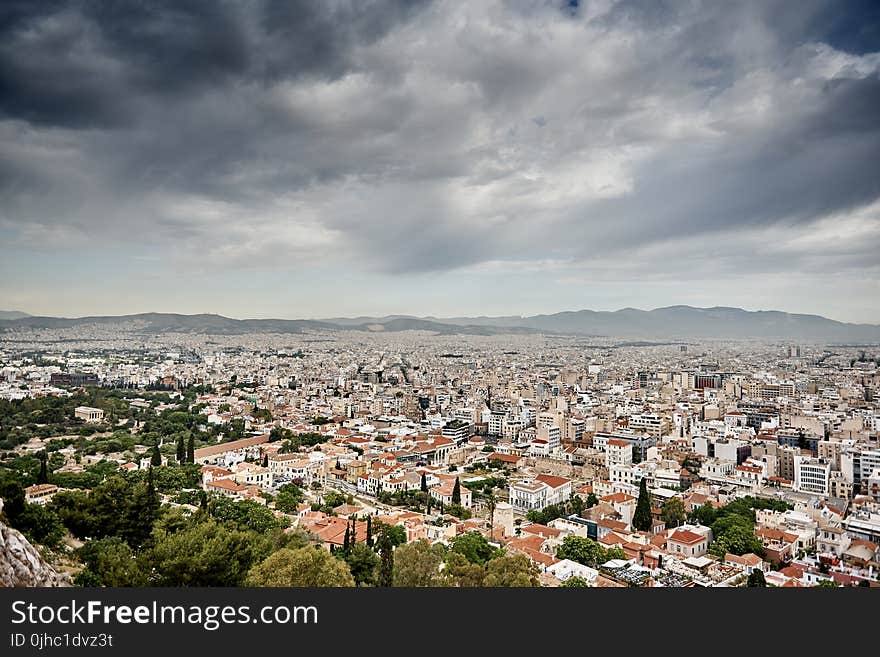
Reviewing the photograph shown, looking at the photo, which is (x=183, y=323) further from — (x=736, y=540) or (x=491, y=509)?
(x=736, y=540)

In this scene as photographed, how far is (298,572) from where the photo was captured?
310 cm

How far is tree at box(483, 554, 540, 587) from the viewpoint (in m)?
3.44

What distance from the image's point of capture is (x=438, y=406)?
1828cm

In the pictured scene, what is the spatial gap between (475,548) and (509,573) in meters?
2.10

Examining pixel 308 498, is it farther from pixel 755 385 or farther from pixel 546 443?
pixel 755 385

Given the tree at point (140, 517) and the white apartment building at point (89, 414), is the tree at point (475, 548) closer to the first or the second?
the tree at point (140, 517)

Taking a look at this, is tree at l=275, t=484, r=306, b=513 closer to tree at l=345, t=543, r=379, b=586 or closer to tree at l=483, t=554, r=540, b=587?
tree at l=345, t=543, r=379, b=586

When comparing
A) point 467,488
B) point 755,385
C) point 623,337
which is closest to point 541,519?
point 467,488

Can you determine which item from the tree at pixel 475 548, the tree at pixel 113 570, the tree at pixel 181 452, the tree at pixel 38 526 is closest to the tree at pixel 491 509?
the tree at pixel 475 548

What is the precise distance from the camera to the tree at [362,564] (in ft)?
13.9

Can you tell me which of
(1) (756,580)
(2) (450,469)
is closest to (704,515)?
(1) (756,580)

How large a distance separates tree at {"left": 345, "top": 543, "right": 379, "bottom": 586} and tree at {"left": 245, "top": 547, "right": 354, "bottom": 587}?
3.23 feet

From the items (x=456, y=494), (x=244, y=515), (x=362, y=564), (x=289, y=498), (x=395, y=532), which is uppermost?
(x=362, y=564)

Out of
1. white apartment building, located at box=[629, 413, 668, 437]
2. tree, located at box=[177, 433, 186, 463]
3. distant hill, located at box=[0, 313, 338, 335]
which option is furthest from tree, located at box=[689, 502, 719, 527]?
distant hill, located at box=[0, 313, 338, 335]
